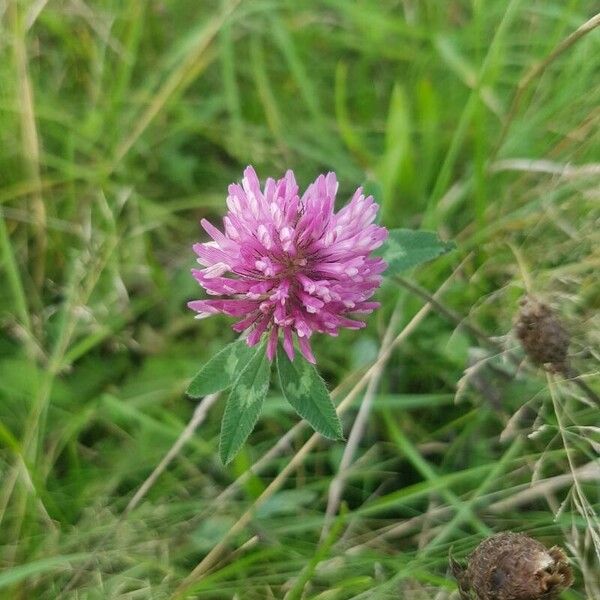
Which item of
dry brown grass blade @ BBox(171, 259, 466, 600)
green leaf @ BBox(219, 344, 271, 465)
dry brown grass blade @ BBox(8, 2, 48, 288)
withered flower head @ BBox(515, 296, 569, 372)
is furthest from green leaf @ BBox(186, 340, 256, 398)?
dry brown grass blade @ BBox(8, 2, 48, 288)

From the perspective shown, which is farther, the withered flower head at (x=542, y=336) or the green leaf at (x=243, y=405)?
the withered flower head at (x=542, y=336)

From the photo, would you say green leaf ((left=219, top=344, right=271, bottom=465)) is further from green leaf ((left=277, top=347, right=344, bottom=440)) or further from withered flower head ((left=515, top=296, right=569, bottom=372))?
withered flower head ((left=515, top=296, right=569, bottom=372))

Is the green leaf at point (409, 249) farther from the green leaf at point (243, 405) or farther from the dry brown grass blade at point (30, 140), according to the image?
the dry brown grass blade at point (30, 140)

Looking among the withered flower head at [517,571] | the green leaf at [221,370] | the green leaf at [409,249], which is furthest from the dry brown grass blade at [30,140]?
the withered flower head at [517,571]

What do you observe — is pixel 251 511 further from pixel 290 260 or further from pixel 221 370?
pixel 290 260

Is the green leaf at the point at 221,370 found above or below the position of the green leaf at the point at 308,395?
above

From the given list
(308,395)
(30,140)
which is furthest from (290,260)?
(30,140)

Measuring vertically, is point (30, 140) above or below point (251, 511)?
above

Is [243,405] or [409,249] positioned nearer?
[243,405]
